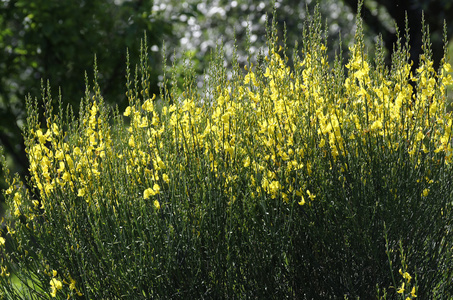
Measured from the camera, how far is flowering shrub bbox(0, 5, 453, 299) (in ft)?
8.04

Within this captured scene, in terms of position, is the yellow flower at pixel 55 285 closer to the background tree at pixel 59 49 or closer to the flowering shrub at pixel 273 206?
the flowering shrub at pixel 273 206

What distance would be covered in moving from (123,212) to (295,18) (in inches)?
270

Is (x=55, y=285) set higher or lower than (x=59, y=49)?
lower

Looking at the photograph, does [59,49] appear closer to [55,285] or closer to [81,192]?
[81,192]

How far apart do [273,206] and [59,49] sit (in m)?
3.47

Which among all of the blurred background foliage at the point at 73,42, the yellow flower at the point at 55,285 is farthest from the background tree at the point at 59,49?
the yellow flower at the point at 55,285

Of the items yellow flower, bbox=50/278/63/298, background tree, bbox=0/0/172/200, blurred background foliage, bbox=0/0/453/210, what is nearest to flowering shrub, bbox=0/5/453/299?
yellow flower, bbox=50/278/63/298

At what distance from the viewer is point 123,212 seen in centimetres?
254

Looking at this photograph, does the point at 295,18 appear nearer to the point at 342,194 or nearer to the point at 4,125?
the point at 4,125

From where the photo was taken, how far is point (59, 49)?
5.40m

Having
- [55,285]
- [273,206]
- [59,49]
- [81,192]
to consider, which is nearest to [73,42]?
[59,49]

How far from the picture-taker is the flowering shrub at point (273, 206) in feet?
8.04

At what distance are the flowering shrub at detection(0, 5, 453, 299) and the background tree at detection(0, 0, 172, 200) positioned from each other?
276 centimetres

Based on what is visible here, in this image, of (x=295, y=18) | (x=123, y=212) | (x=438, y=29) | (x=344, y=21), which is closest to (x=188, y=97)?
(x=123, y=212)
